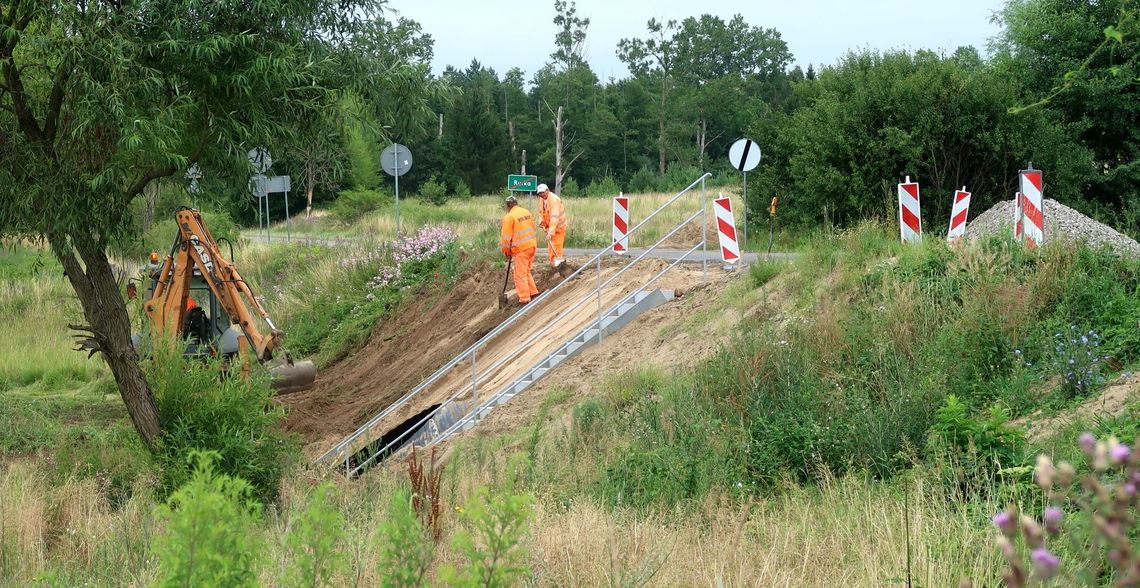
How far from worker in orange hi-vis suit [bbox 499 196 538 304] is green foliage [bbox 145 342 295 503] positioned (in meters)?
6.93

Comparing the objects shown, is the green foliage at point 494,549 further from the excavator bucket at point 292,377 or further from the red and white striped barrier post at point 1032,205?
the excavator bucket at point 292,377

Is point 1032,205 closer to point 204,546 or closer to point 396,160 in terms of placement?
point 204,546

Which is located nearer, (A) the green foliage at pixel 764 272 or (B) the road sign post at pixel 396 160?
(A) the green foliage at pixel 764 272

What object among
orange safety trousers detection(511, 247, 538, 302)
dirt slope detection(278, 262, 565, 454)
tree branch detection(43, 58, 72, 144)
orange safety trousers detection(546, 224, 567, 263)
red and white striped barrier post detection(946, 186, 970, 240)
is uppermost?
tree branch detection(43, 58, 72, 144)

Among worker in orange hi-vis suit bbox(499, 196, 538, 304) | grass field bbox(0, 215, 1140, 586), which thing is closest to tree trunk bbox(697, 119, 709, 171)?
worker in orange hi-vis suit bbox(499, 196, 538, 304)

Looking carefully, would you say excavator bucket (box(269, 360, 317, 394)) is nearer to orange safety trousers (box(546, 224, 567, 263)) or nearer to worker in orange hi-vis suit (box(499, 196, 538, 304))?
worker in orange hi-vis suit (box(499, 196, 538, 304))

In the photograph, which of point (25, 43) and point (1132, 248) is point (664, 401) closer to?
point (1132, 248)

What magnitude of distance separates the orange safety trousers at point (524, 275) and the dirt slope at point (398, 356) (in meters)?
0.69

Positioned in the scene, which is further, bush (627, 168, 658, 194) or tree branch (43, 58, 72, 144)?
bush (627, 168, 658, 194)

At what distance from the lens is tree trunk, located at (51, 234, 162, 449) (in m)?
10.6

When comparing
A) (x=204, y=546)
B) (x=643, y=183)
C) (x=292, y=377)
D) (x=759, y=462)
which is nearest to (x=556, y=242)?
(x=292, y=377)

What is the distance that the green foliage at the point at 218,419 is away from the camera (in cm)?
1068

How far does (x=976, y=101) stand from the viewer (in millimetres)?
20938

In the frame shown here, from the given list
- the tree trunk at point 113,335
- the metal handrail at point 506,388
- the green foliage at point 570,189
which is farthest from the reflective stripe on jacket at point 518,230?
the green foliage at point 570,189
